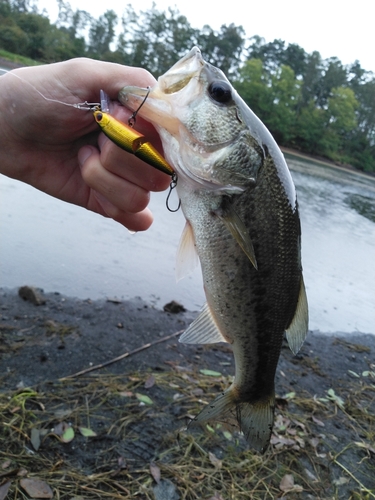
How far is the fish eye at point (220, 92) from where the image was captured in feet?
5.86

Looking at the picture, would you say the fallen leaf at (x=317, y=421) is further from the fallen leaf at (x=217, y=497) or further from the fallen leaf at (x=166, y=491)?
the fallen leaf at (x=166, y=491)

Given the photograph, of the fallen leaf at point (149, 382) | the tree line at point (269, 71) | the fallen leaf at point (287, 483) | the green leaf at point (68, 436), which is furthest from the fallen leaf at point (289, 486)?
the tree line at point (269, 71)

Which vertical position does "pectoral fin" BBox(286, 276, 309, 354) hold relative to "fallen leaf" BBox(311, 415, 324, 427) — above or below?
above

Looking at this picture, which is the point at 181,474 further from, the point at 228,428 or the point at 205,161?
the point at 205,161

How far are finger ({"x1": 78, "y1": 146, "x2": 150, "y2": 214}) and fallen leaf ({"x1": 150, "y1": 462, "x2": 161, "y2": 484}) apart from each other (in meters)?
2.05

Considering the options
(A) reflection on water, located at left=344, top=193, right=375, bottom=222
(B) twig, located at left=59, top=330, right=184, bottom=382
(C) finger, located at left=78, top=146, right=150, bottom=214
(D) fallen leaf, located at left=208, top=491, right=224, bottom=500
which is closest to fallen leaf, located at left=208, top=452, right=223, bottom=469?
(D) fallen leaf, located at left=208, top=491, right=224, bottom=500

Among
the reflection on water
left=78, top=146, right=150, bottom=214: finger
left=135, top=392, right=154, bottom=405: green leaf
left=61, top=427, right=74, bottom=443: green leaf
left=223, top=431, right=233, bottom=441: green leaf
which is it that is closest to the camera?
left=78, top=146, right=150, bottom=214: finger

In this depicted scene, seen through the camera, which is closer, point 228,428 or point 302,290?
point 302,290

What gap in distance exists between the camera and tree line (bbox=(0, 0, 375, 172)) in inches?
1954

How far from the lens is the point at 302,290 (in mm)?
2004

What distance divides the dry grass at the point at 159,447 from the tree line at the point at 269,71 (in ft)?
138

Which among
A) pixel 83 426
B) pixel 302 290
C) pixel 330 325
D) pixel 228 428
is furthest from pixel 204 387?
pixel 330 325

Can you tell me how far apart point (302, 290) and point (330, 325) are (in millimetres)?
5763

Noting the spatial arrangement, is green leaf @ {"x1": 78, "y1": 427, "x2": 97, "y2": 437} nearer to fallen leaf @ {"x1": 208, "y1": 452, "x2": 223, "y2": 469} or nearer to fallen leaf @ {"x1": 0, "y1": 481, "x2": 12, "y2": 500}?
fallen leaf @ {"x1": 0, "y1": 481, "x2": 12, "y2": 500}
